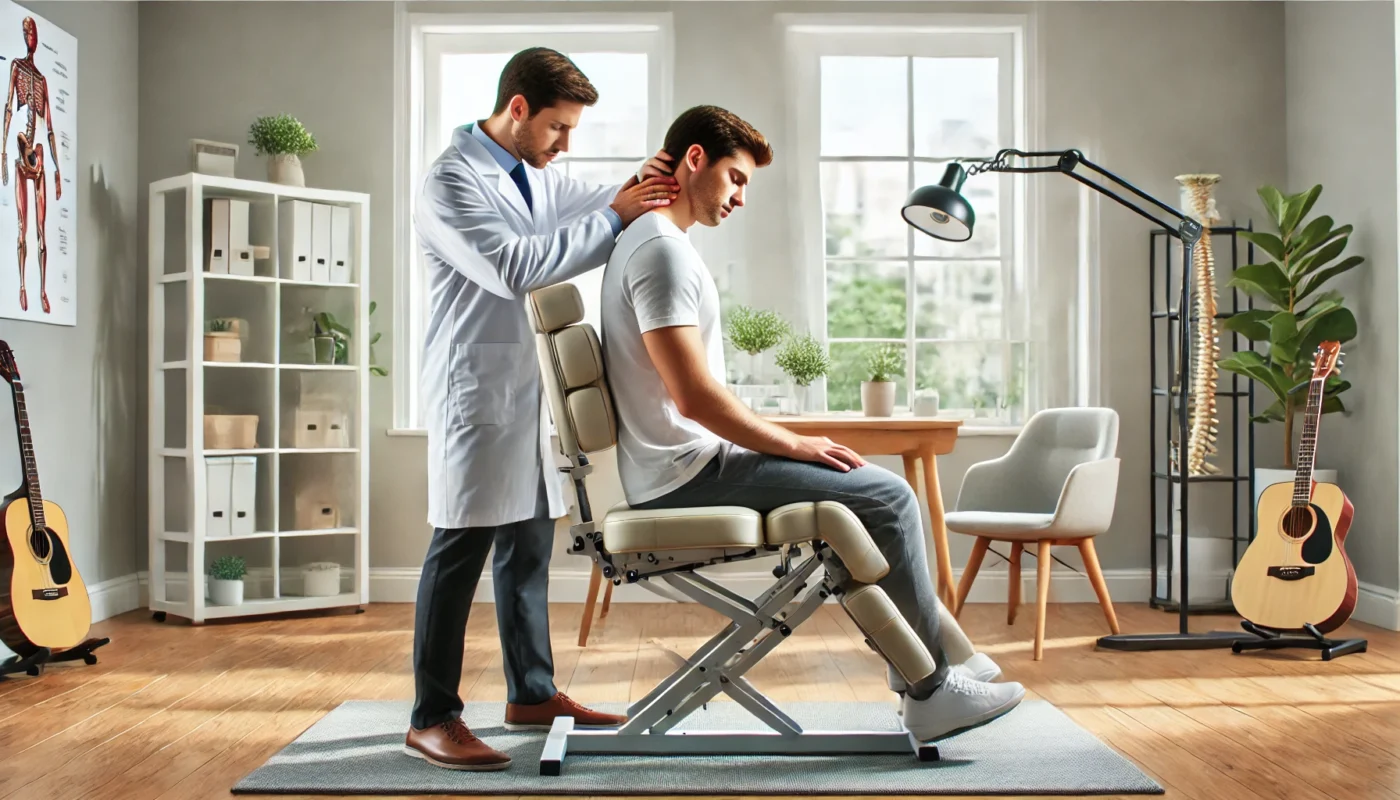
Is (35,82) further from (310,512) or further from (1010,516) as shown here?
(1010,516)

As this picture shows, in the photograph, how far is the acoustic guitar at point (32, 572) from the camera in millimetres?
2990

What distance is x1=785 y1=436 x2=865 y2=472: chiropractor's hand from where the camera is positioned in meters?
2.02

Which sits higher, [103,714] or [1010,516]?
[1010,516]

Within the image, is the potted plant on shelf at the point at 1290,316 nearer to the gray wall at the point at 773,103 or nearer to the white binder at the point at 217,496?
the gray wall at the point at 773,103

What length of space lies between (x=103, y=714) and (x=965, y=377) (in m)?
3.12

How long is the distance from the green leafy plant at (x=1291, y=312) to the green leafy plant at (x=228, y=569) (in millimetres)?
3400

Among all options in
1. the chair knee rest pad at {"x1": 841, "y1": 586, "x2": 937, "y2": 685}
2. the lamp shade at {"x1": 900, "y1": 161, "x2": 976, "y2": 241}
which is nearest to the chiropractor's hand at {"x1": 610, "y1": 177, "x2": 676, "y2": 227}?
the chair knee rest pad at {"x1": 841, "y1": 586, "x2": 937, "y2": 685}

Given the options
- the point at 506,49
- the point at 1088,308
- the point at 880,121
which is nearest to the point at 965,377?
the point at 1088,308

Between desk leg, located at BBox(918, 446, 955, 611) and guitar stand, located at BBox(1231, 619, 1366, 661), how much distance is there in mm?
818

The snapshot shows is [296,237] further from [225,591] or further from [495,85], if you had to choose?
[225,591]

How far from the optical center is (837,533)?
6.34 feet

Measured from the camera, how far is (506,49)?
4.50 meters

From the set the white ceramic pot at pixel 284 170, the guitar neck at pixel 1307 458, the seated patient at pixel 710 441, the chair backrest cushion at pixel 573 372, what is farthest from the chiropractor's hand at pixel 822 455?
the white ceramic pot at pixel 284 170

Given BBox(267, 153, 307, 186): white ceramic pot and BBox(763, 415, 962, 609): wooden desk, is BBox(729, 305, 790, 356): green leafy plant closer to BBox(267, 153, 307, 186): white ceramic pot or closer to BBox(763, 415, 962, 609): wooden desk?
BBox(763, 415, 962, 609): wooden desk
